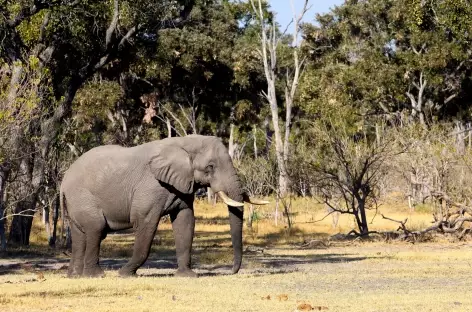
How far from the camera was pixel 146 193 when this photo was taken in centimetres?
1838

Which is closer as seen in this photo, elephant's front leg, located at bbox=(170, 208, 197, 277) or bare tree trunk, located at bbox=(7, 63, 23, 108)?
elephant's front leg, located at bbox=(170, 208, 197, 277)

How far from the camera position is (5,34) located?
26.7 metres

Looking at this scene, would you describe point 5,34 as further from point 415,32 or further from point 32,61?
point 415,32

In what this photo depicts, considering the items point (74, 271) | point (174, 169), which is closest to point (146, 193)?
point (174, 169)

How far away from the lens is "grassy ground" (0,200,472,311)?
13.9 meters

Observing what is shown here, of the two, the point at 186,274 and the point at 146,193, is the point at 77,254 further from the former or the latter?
the point at 186,274

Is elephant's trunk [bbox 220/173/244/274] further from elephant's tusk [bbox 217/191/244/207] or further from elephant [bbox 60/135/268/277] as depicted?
elephant's tusk [bbox 217/191/244/207]

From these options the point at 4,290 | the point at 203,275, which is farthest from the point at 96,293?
the point at 203,275

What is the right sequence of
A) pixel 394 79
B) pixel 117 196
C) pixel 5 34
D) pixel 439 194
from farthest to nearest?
pixel 394 79 → pixel 439 194 → pixel 5 34 → pixel 117 196

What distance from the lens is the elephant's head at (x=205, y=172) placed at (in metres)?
18.2

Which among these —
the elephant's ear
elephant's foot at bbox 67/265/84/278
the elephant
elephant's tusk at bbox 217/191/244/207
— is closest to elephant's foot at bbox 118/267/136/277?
the elephant

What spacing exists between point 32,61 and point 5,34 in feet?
14.2

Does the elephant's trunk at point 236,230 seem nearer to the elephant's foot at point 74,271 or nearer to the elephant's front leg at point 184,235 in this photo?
the elephant's front leg at point 184,235

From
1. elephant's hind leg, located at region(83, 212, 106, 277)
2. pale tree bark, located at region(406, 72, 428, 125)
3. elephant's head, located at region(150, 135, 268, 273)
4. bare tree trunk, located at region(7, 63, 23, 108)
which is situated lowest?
elephant's hind leg, located at region(83, 212, 106, 277)
